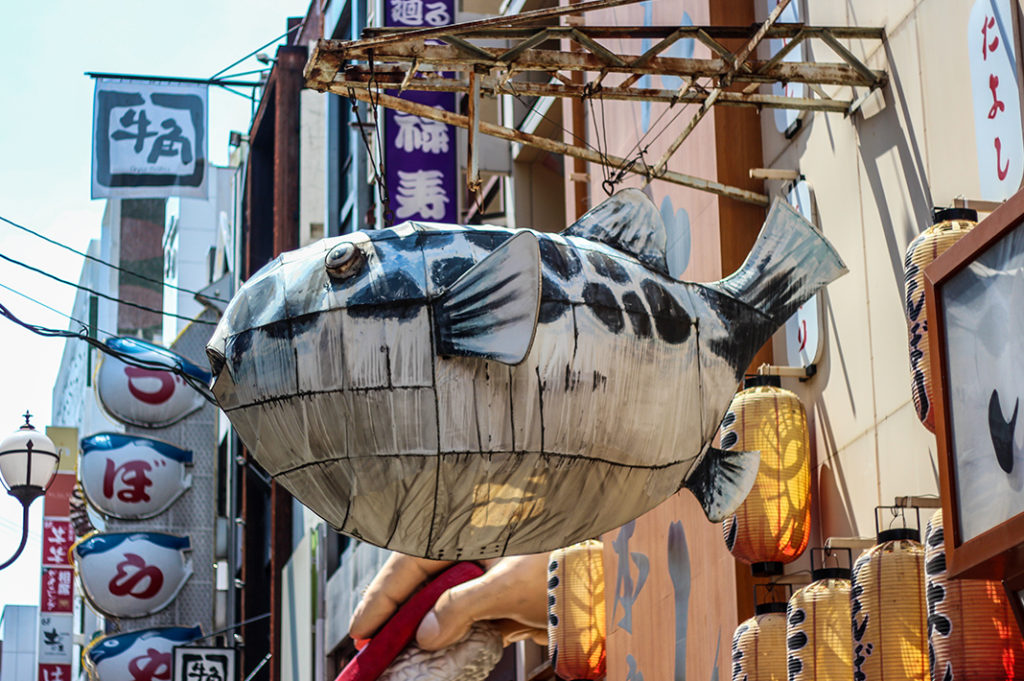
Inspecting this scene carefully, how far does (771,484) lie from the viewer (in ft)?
35.7

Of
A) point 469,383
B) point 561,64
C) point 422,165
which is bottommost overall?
point 469,383

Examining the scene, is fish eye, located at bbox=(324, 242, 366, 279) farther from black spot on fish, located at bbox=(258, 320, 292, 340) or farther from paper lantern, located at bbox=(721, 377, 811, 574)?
Answer: paper lantern, located at bbox=(721, 377, 811, 574)

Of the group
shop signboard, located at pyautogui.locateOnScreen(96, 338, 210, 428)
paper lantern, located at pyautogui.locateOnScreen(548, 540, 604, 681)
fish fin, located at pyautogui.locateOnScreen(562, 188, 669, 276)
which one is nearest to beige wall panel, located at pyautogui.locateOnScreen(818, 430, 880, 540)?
fish fin, located at pyautogui.locateOnScreen(562, 188, 669, 276)

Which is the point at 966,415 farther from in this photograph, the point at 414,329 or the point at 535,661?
the point at 535,661

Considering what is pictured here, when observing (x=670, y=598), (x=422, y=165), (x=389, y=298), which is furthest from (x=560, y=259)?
(x=422, y=165)

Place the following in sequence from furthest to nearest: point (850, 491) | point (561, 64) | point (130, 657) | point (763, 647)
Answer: point (130, 657), point (850, 491), point (763, 647), point (561, 64)

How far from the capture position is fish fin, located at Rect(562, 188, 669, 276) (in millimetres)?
7594

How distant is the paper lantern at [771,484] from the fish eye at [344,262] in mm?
4754

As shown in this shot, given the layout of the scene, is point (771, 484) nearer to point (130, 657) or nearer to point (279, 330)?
point (279, 330)

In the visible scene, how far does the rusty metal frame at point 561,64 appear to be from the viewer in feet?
31.3

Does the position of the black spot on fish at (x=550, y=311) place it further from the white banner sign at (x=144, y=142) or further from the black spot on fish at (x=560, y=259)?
the white banner sign at (x=144, y=142)

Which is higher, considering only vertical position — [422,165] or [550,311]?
[422,165]

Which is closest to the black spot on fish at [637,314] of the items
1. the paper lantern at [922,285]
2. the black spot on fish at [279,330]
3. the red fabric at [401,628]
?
the black spot on fish at [279,330]

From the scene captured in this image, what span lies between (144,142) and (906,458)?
2062 cm
